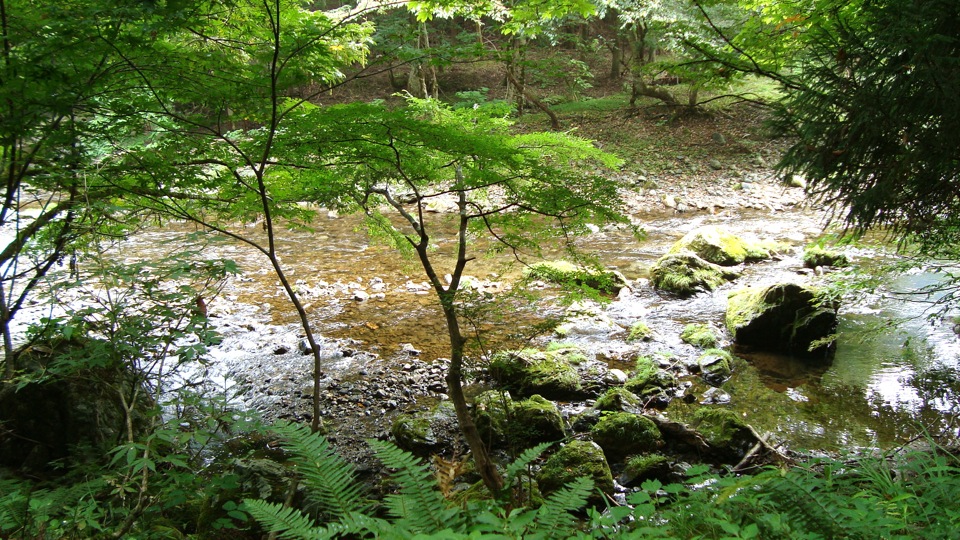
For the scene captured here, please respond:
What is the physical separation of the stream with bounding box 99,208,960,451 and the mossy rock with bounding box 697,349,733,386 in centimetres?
14

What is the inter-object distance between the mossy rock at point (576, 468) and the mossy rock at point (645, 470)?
6.4 inches

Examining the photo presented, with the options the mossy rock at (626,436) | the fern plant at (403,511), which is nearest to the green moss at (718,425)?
the mossy rock at (626,436)

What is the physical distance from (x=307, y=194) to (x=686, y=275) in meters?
7.13

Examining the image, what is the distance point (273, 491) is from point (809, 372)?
20.5 feet

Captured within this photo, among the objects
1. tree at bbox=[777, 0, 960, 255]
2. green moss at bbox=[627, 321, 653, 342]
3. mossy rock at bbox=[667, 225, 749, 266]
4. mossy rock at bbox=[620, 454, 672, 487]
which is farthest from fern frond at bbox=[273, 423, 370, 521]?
mossy rock at bbox=[667, 225, 749, 266]

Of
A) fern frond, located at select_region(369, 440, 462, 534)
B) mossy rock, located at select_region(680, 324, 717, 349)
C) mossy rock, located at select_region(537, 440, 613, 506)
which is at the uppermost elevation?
fern frond, located at select_region(369, 440, 462, 534)

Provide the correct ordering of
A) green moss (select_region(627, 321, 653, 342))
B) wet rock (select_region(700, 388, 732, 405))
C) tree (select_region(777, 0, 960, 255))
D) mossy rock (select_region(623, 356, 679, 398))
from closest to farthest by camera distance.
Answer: tree (select_region(777, 0, 960, 255)) → wet rock (select_region(700, 388, 732, 405)) → mossy rock (select_region(623, 356, 679, 398)) → green moss (select_region(627, 321, 653, 342))

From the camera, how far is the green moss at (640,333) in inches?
300

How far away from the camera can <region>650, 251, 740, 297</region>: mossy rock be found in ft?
30.2

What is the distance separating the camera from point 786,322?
7102mm

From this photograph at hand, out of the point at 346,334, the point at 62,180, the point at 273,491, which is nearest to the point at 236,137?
the point at 62,180

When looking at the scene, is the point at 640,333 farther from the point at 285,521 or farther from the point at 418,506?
the point at 285,521

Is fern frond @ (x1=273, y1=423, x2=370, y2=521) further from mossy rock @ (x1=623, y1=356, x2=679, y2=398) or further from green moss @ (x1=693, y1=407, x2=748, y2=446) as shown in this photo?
mossy rock @ (x1=623, y1=356, x2=679, y2=398)

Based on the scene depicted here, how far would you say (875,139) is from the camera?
3363mm
